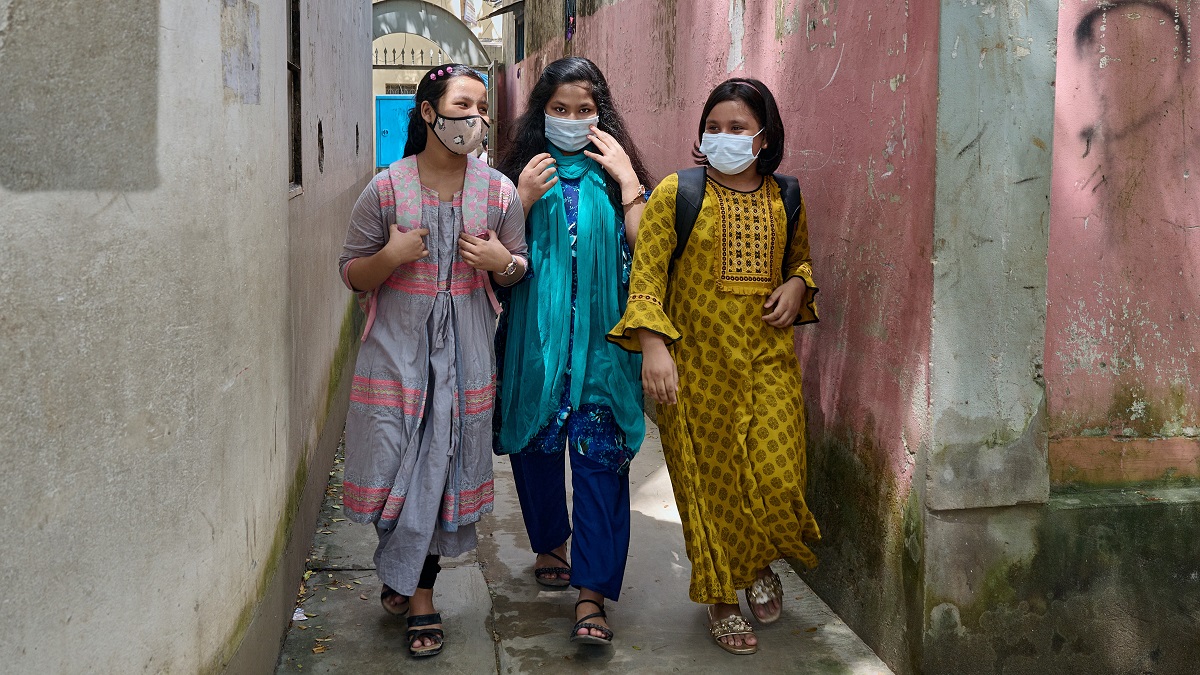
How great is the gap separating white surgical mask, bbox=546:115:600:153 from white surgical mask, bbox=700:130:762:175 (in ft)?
1.31

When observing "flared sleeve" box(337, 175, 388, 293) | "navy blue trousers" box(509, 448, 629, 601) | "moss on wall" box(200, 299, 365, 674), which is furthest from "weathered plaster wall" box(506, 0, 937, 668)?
"moss on wall" box(200, 299, 365, 674)

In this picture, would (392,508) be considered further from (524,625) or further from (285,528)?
(524,625)

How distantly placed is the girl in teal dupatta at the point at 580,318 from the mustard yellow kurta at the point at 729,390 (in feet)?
0.62

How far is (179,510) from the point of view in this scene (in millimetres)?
2078

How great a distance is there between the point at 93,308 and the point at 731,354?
194cm

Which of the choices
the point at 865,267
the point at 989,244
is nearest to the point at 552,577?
the point at 865,267

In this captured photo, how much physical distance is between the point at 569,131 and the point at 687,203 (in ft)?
1.53

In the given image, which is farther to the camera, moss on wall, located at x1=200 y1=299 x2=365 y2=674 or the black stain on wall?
moss on wall, located at x1=200 y1=299 x2=365 y2=674

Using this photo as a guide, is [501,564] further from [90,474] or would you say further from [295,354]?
[90,474]

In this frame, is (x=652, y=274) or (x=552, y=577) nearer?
(x=652, y=274)

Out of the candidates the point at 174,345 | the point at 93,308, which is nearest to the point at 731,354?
the point at 174,345

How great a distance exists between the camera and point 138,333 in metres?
1.89

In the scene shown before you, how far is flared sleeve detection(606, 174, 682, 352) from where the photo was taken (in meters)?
3.12

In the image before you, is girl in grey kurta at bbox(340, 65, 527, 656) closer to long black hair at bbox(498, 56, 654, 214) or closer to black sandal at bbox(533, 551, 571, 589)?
long black hair at bbox(498, 56, 654, 214)
